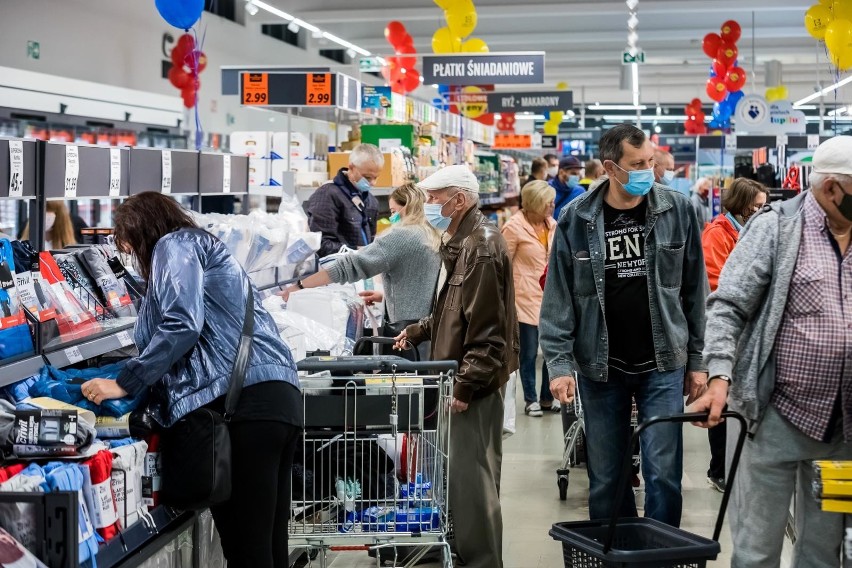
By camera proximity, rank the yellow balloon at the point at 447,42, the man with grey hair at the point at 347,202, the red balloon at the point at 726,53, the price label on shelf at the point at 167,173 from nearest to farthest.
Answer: the price label on shelf at the point at 167,173 < the man with grey hair at the point at 347,202 < the yellow balloon at the point at 447,42 < the red balloon at the point at 726,53

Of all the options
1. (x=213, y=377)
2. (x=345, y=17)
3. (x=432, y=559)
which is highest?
(x=345, y=17)

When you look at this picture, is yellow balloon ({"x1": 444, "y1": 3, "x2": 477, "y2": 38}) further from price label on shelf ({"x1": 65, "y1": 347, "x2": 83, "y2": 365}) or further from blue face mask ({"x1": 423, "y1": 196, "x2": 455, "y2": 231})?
price label on shelf ({"x1": 65, "y1": 347, "x2": 83, "y2": 365})

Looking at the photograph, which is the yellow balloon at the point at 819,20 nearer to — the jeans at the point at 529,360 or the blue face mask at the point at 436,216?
the jeans at the point at 529,360

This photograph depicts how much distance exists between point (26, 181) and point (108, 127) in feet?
34.1

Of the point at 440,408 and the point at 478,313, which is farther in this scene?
the point at 478,313

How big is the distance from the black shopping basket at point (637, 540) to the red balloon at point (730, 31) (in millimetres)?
15965

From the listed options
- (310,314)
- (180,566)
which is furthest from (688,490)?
(180,566)

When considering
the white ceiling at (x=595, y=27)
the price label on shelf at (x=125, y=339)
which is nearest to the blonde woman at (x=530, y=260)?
the price label on shelf at (x=125, y=339)

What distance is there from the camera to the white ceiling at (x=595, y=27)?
19.8 metres

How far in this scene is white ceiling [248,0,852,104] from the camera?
65.1 ft

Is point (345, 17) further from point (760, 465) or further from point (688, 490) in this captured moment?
point (760, 465)

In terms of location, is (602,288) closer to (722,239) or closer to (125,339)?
(125,339)

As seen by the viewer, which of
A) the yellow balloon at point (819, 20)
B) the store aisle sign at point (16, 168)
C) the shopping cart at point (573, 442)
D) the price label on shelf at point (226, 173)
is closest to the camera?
the store aisle sign at point (16, 168)

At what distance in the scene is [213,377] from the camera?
125 inches
